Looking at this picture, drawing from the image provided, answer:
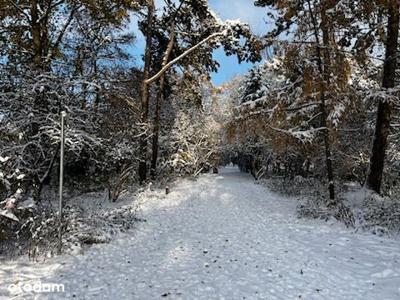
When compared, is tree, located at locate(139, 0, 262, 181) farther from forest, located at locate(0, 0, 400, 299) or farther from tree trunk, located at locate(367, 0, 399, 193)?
tree trunk, located at locate(367, 0, 399, 193)

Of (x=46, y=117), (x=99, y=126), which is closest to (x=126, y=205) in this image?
(x=99, y=126)

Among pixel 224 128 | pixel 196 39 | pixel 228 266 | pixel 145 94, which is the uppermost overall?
pixel 196 39

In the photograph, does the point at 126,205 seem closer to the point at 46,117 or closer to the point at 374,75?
the point at 46,117

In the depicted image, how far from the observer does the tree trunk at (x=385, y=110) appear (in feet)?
33.0

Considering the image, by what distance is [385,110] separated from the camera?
34.0 feet

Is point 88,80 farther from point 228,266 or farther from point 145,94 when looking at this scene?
point 228,266

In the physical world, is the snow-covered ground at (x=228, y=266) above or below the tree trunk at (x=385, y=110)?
below

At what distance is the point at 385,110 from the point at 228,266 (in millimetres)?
7138

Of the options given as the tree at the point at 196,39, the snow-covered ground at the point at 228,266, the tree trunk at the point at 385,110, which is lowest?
the snow-covered ground at the point at 228,266

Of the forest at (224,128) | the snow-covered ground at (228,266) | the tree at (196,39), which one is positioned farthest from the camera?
the tree at (196,39)

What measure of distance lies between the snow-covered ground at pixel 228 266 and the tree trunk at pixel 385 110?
288cm

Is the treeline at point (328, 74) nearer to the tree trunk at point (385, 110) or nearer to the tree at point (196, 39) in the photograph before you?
the tree trunk at point (385, 110)

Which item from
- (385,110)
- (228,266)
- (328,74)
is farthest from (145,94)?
(228,266)

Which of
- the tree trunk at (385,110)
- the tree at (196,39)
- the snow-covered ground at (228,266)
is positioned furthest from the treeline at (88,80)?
the tree trunk at (385,110)
